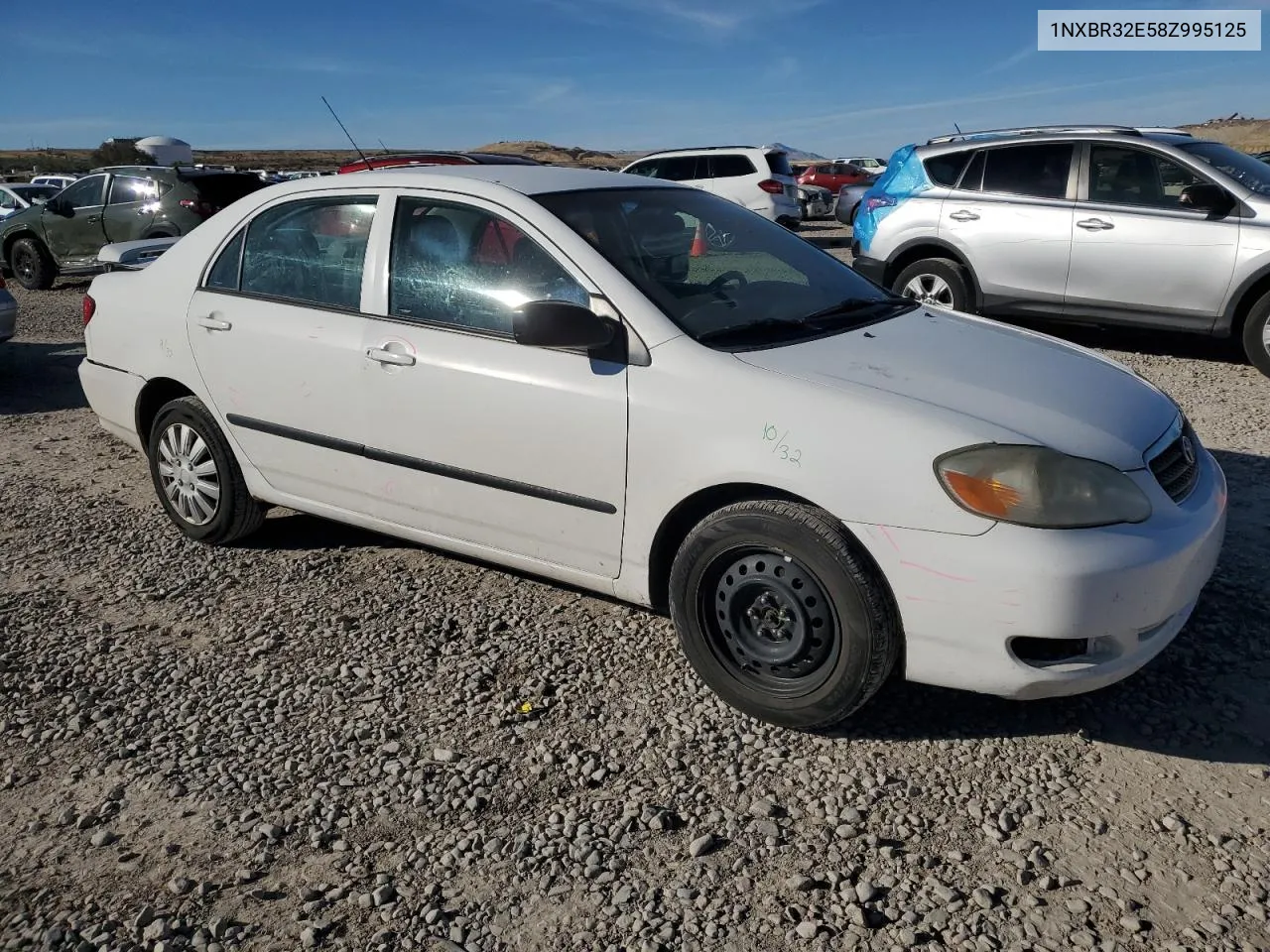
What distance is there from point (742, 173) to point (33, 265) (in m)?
11.1

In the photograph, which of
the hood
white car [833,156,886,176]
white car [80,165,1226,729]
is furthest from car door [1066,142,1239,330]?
white car [833,156,886,176]

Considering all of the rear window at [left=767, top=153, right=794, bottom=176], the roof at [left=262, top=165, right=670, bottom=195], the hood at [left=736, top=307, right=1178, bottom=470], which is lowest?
the hood at [left=736, top=307, right=1178, bottom=470]

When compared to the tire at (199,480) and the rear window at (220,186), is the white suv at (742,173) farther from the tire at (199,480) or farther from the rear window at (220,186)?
the tire at (199,480)

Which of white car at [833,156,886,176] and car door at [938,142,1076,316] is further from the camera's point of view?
white car at [833,156,886,176]

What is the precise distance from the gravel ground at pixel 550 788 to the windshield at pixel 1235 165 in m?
4.23

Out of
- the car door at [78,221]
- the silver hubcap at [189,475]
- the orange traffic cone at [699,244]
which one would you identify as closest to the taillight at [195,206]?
the car door at [78,221]

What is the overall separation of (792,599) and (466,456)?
4.22 feet

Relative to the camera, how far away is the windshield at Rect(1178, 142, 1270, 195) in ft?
23.9

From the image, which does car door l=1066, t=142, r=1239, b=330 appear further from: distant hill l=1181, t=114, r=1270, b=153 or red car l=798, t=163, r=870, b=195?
distant hill l=1181, t=114, r=1270, b=153

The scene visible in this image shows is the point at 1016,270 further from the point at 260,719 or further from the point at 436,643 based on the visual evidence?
the point at 260,719

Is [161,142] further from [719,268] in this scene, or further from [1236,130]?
[1236,130]

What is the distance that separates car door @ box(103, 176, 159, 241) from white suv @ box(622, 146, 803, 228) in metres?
7.85

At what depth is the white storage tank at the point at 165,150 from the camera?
3259 centimetres

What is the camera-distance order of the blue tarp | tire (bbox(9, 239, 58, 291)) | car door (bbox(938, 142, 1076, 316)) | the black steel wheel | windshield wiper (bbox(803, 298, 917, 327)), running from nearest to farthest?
the black steel wheel → windshield wiper (bbox(803, 298, 917, 327)) → car door (bbox(938, 142, 1076, 316)) → the blue tarp → tire (bbox(9, 239, 58, 291))
